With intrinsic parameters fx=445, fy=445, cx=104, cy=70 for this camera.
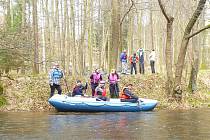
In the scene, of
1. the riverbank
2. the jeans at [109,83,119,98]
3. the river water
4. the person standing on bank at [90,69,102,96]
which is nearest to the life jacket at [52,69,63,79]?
the riverbank

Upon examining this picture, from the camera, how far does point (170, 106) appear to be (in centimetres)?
2234

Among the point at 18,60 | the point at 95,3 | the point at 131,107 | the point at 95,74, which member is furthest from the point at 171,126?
the point at 95,3

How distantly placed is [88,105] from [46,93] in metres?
3.56

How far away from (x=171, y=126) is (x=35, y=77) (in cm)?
1170

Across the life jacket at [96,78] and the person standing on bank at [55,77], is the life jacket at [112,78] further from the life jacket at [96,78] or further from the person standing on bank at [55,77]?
the person standing on bank at [55,77]

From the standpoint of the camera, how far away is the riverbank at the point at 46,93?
2208 cm

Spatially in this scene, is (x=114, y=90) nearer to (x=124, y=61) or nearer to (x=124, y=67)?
(x=124, y=61)

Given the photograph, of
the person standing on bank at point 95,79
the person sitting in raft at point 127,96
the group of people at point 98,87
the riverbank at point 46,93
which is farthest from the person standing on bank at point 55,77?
the person sitting in raft at point 127,96

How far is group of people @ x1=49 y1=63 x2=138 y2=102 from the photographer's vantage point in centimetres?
2144

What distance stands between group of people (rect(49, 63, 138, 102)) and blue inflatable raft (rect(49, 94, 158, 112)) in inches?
11.2

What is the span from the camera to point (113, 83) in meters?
22.8

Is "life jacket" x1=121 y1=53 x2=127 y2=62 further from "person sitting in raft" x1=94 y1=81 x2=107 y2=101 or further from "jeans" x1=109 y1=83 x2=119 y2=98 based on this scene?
"person sitting in raft" x1=94 y1=81 x2=107 y2=101

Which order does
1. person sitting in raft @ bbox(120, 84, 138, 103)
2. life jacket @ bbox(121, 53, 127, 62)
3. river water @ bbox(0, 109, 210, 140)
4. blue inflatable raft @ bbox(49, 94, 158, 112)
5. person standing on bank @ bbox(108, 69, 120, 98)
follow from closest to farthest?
river water @ bbox(0, 109, 210, 140)
blue inflatable raft @ bbox(49, 94, 158, 112)
person sitting in raft @ bbox(120, 84, 138, 103)
person standing on bank @ bbox(108, 69, 120, 98)
life jacket @ bbox(121, 53, 127, 62)

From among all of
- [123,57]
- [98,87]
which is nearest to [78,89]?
[98,87]
